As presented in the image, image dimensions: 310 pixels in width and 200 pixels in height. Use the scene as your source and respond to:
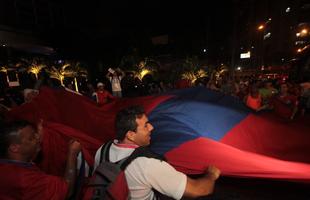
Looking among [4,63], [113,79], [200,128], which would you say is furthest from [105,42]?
[200,128]

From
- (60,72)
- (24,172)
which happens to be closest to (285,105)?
(24,172)

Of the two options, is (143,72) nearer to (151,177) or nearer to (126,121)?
(126,121)

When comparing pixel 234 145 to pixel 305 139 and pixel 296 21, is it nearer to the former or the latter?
pixel 305 139

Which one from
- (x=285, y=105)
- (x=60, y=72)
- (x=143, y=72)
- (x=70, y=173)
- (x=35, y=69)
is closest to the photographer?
(x=70, y=173)

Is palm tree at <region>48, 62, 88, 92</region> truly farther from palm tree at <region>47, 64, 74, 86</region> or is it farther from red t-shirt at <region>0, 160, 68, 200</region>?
red t-shirt at <region>0, 160, 68, 200</region>

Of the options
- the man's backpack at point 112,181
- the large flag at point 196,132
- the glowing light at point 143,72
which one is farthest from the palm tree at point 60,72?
the man's backpack at point 112,181

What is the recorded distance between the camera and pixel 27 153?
1.95m

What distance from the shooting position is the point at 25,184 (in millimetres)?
1721

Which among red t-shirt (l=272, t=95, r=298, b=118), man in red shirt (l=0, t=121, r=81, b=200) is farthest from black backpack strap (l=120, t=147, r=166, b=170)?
red t-shirt (l=272, t=95, r=298, b=118)

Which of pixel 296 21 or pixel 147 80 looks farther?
pixel 296 21

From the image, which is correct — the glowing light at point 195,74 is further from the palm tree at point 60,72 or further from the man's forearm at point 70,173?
the man's forearm at point 70,173

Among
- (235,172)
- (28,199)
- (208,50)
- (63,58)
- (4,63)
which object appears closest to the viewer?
(28,199)

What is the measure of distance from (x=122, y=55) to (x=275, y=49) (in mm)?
55522

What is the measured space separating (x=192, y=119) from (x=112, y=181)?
181 centimetres
